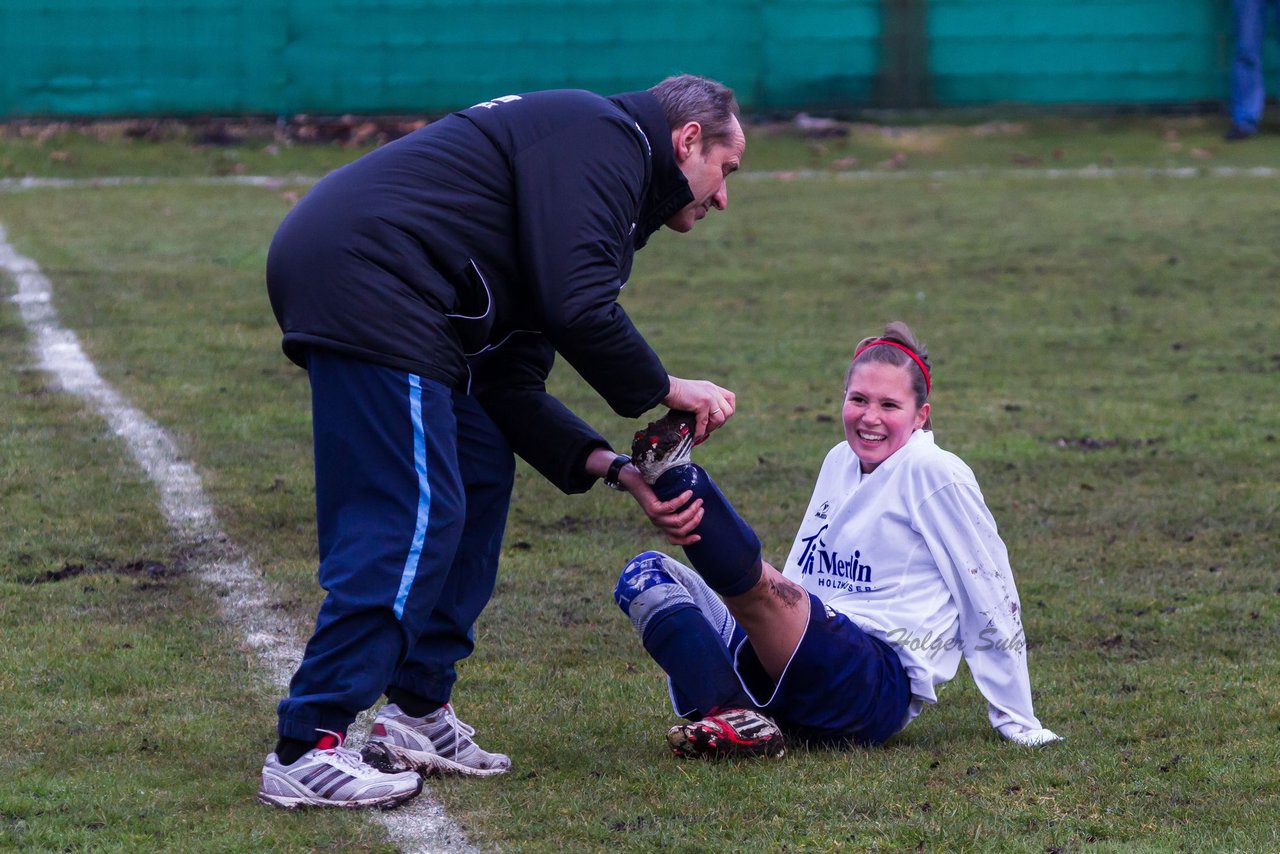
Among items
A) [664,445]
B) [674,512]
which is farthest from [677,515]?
[664,445]

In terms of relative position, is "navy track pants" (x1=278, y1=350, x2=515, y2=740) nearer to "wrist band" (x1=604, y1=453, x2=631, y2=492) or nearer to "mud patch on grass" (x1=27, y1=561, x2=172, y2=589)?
"wrist band" (x1=604, y1=453, x2=631, y2=492)

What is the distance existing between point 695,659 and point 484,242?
1194mm

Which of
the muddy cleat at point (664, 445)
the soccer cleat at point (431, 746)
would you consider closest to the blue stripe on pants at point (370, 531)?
the soccer cleat at point (431, 746)

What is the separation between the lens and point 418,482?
11.9ft

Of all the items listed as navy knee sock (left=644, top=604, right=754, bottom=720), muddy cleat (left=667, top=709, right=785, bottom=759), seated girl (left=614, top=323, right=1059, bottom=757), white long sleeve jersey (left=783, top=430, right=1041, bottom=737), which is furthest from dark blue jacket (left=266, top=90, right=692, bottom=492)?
white long sleeve jersey (left=783, top=430, right=1041, bottom=737)

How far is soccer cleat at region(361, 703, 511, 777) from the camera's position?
3.93 metres

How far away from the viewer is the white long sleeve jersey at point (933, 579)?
4246 mm

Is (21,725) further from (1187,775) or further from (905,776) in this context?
(1187,775)

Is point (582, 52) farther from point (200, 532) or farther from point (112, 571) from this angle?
point (112, 571)

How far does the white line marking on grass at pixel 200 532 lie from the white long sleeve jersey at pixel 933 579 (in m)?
1.31

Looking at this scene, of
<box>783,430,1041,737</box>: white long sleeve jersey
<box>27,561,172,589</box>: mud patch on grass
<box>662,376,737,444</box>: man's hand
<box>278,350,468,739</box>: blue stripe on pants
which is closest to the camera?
<box>278,350,468,739</box>: blue stripe on pants

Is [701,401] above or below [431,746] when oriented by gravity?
above

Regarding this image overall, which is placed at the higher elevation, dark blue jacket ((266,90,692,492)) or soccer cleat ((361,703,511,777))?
dark blue jacket ((266,90,692,492))

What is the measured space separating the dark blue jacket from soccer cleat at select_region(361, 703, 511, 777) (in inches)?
34.1
